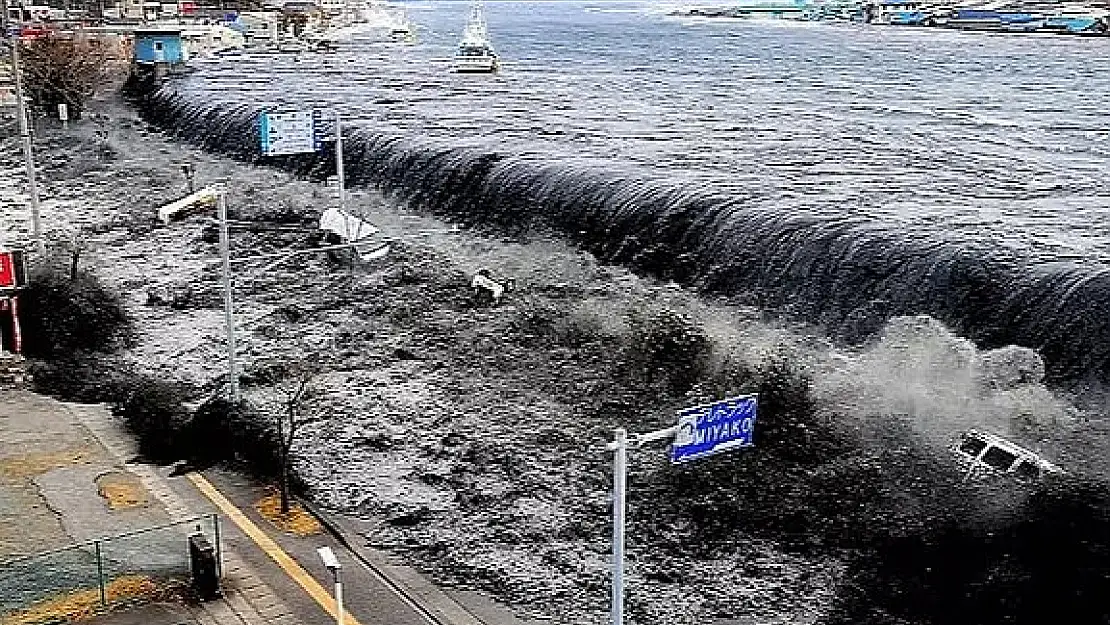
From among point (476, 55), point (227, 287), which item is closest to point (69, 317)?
point (227, 287)

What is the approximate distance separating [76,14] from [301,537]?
129 metres

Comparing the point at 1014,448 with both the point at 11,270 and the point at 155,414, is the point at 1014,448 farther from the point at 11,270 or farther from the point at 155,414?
the point at 11,270

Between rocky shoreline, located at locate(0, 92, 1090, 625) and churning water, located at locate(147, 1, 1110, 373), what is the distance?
1594mm

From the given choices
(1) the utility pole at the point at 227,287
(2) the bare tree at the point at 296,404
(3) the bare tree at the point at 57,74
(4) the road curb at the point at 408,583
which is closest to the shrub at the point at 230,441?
(2) the bare tree at the point at 296,404

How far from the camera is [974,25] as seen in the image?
6422 inches

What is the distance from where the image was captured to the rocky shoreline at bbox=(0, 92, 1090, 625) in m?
22.4

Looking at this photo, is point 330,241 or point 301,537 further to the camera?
point 330,241

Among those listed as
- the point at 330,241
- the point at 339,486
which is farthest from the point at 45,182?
the point at 339,486

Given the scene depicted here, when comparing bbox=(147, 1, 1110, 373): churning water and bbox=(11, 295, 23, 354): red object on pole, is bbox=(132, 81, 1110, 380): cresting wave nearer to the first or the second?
bbox=(147, 1, 1110, 373): churning water

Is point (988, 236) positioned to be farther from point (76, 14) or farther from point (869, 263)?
point (76, 14)

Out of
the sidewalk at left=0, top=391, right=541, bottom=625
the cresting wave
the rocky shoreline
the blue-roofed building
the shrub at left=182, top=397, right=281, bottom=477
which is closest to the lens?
the sidewalk at left=0, top=391, right=541, bottom=625

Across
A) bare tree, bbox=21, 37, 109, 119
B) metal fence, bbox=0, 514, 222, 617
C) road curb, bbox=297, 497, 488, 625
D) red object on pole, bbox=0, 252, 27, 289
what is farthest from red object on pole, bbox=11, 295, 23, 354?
bare tree, bbox=21, 37, 109, 119

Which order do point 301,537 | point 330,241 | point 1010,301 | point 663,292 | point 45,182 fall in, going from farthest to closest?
point 45,182
point 330,241
point 663,292
point 1010,301
point 301,537

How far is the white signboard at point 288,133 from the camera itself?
35.5 meters
